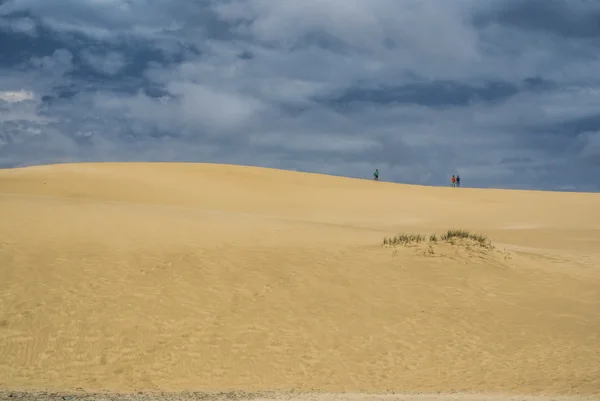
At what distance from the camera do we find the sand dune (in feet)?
34.8

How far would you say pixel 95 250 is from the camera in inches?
583

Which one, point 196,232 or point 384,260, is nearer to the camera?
point 384,260

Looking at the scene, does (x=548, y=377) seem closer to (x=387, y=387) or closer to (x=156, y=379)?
(x=387, y=387)

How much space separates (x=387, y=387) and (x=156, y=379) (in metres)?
3.63

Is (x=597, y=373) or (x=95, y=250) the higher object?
(x=95, y=250)

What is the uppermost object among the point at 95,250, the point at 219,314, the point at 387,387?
the point at 95,250

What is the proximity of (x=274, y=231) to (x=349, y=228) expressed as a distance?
3503 mm

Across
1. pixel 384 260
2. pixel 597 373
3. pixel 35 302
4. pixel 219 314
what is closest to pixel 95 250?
pixel 35 302

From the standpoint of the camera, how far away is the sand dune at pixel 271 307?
34.8ft

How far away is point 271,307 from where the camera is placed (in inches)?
508

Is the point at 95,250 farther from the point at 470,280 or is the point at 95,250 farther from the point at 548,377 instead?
the point at 548,377

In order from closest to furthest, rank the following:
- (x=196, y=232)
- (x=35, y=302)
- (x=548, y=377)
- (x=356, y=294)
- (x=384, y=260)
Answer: (x=548, y=377)
(x=35, y=302)
(x=356, y=294)
(x=384, y=260)
(x=196, y=232)

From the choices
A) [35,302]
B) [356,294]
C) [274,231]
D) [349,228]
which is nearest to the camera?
[35,302]

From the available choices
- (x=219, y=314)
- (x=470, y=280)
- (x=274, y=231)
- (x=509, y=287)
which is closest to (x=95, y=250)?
(x=219, y=314)
